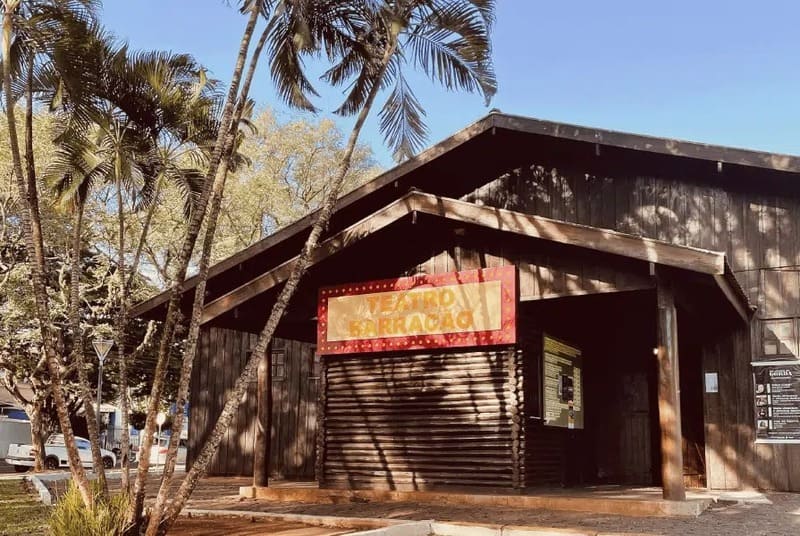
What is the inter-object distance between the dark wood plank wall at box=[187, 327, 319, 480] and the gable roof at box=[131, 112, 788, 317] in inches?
171

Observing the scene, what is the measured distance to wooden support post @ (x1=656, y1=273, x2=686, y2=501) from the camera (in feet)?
33.6

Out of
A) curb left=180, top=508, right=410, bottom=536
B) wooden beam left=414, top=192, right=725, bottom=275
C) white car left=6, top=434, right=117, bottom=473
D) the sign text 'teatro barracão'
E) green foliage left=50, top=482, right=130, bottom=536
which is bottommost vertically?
white car left=6, top=434, right=117, bottom=473

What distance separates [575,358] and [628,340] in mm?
1738

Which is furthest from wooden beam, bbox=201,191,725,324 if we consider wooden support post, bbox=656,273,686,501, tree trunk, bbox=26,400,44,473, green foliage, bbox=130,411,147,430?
green foliage, bbox=130,411,147,430

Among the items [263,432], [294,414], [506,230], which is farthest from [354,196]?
[294,414]

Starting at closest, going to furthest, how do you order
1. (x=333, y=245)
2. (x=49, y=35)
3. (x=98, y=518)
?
(x=98, y=518), (x=49, y=35), (x=333, y=245)

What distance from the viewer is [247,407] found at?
20125mm

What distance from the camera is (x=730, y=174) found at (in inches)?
551

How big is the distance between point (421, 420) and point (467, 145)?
5.48m

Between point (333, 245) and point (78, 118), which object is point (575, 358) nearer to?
point (333, 245)

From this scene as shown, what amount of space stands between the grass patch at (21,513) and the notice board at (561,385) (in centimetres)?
765

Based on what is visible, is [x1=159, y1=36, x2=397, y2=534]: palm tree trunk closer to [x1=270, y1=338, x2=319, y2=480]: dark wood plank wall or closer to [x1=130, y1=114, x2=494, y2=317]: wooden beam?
[x1=130, y1=114, x2=494, y2=317]: wooden beam

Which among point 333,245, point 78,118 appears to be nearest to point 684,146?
point 333,245

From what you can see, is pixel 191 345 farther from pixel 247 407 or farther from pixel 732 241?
pixel 247 407
